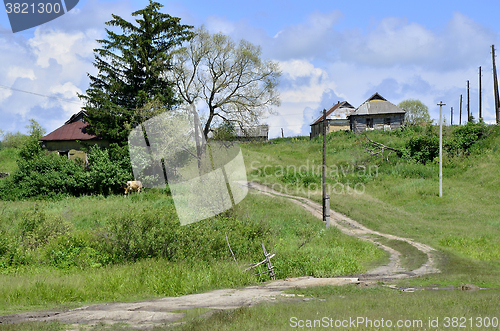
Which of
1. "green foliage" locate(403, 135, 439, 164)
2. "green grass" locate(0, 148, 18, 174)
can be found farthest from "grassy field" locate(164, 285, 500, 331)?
"green grass" locate(0, 148, 18, 174)

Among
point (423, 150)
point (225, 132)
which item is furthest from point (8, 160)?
point (423, 150)

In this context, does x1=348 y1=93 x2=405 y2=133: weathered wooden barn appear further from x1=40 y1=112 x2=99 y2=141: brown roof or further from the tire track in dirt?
x1=40 y1=112 x2=99 y2=141: brown roof

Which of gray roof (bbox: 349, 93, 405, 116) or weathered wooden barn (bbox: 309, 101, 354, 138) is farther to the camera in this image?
weathered wooden barn (bbox: 309, 101, 354, 138)

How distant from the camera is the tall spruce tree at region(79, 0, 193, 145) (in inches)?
1321

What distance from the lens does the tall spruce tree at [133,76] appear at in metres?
33.6

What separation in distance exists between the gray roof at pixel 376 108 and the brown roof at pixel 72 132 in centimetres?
3675

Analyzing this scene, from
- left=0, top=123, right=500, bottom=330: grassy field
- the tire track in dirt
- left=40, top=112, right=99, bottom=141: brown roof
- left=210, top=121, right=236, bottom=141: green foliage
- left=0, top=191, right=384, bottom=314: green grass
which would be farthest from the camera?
left=40, top=112, right=99, bottom=141: brown roof

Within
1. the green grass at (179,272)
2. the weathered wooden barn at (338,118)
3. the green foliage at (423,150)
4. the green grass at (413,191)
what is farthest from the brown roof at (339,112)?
the green grass at (179,272)

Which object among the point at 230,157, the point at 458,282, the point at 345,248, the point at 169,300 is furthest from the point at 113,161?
the point at 458,282

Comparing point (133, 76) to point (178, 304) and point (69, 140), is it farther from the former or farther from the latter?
point (178, 304)

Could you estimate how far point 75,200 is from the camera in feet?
97.6

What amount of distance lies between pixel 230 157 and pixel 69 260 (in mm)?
19661

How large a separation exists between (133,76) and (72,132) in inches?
377

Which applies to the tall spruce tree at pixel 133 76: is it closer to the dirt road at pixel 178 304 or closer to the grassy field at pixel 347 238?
the grassy field at pixel 347 238
